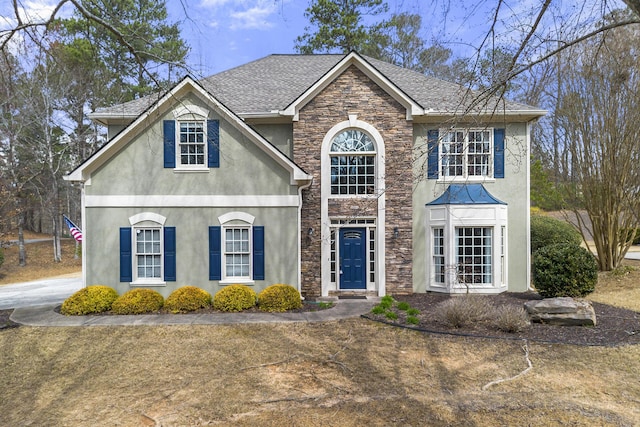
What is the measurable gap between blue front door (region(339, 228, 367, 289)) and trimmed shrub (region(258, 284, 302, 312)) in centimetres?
253

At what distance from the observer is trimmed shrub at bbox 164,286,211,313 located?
10.4 m

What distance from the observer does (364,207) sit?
12.6 m

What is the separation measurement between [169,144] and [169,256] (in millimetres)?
3429

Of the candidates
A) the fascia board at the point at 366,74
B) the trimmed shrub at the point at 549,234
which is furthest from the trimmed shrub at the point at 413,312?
the trimmed shrub at the point at 549,234

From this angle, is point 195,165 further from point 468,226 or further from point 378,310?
point 468,226

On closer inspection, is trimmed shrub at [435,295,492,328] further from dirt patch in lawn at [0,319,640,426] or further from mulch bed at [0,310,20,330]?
mulch bed at [0,310,20,330]

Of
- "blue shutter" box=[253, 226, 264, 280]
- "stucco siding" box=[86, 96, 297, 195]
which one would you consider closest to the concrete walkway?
"blue shutter" box=[253, 226, 264, 280]

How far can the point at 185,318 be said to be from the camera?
9.81m

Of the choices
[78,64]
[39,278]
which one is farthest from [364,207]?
[78,64]

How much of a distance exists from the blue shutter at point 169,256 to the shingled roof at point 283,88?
4034 mm

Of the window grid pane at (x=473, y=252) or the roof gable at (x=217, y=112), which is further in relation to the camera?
the window grid pane at (x=473, y=252)

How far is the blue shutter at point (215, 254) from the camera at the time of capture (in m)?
11.3

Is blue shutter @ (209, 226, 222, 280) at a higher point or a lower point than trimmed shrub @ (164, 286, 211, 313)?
higher

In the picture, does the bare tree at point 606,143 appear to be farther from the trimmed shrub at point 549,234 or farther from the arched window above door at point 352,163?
the arched window above door at point 352,163
